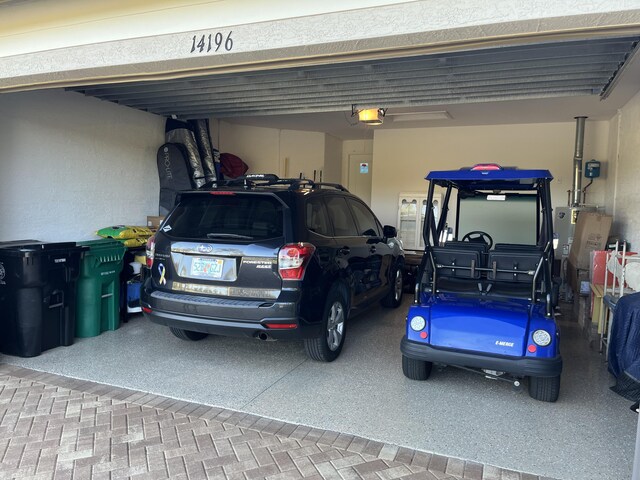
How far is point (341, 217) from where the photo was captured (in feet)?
17.1

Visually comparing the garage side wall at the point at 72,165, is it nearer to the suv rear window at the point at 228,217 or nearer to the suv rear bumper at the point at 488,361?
the suv rear window at the point at 228,217

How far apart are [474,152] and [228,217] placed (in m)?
7.67

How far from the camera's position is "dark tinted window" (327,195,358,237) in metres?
4.98

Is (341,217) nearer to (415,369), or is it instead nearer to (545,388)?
(415,369)

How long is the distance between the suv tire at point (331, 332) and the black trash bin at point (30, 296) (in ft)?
8.56

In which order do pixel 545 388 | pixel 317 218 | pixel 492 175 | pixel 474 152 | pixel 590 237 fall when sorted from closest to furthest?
1. pixel 545 388
2. pixel 492 175
3. pixel 317 218
4. pixel 590 237
5. pixel 474 152

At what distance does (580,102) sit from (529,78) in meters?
3.27

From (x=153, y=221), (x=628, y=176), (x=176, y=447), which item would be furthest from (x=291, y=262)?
(x=628, y=176)

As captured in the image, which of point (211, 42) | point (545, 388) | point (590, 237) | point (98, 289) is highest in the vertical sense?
point (211, 42)

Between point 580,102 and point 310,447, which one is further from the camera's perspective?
point 580,102

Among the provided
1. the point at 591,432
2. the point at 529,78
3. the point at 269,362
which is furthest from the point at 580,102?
the point at 269,362

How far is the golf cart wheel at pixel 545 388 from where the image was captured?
3.79 metres

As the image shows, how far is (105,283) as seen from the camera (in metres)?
5.53

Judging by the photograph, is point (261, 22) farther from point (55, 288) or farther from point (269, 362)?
point (55, 288)
